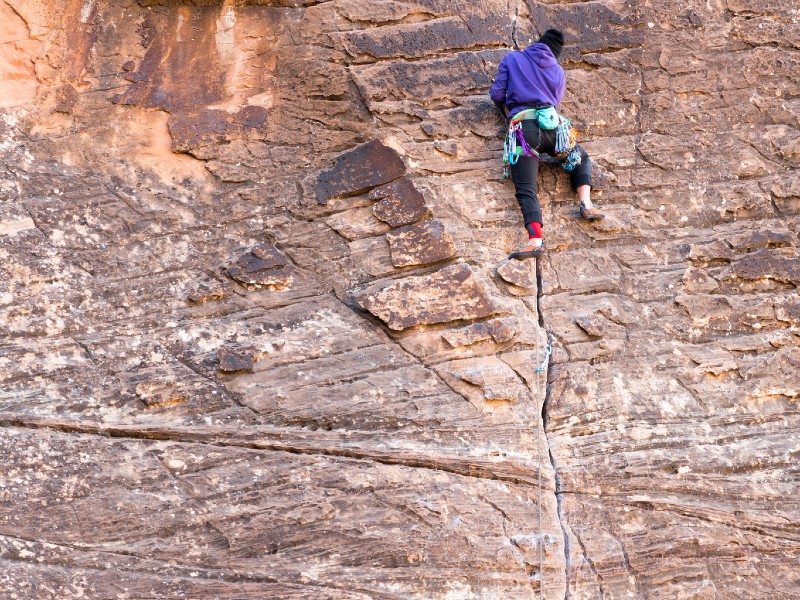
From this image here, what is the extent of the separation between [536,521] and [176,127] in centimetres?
365

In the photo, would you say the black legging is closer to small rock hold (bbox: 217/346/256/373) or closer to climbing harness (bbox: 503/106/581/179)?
climbing harness (bbox: 503/106/581/179)

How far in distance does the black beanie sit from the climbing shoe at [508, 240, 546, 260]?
1408 millimetres

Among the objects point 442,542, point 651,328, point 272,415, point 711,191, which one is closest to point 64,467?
point 272,415

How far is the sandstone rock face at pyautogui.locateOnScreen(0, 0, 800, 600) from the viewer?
550cm

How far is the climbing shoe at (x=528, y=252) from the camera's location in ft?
20.8

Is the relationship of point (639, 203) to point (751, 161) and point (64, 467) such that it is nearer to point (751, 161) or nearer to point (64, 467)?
point (751, 161)

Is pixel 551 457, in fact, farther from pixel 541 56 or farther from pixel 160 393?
pixel 541 56

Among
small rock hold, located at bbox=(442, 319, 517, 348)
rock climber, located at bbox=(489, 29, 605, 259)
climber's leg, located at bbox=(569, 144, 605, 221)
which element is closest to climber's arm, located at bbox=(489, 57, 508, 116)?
rock climber, located at bbox=(489, 29, 605, 259)

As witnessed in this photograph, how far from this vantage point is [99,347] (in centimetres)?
586

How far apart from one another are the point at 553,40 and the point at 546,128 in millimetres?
661

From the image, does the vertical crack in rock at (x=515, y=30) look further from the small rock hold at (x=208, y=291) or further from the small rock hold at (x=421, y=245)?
the small rock hold at (x=208, y=291)

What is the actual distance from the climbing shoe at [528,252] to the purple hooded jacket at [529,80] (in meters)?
0.96

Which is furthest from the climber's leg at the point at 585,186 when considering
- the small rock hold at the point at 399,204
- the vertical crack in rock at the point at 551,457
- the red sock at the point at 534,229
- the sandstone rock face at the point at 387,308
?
the small rock hold at the point at 399,204

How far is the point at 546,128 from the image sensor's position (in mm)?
6383
